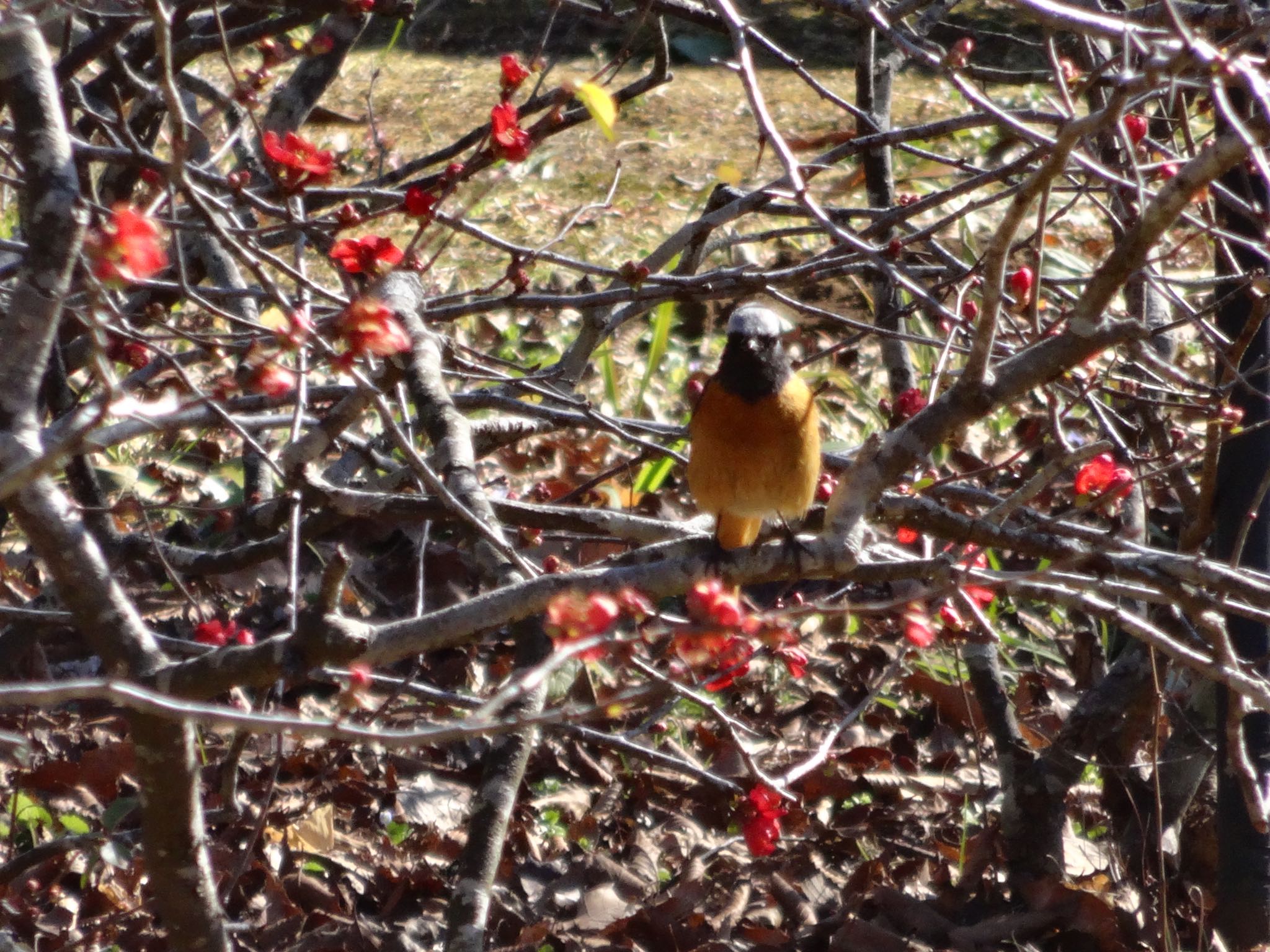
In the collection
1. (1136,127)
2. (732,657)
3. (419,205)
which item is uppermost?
(1136,127)

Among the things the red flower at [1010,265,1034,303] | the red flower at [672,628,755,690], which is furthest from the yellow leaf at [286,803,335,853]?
the red flower at [1010,265,1034,303]

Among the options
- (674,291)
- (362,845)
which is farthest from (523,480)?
(674,291)

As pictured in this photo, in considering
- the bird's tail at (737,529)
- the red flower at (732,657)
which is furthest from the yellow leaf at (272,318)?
the bird's tail at (737,529)

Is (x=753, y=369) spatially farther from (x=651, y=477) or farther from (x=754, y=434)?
(x=651, y=477)

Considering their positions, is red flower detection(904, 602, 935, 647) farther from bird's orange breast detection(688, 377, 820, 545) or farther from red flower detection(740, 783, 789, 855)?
bird's orange breast detection(688, 377, 820, 545)

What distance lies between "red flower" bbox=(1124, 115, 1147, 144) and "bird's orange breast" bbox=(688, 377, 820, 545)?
4.01 feet

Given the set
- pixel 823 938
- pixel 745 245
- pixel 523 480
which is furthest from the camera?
pixel 745 245

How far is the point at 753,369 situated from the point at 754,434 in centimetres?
24

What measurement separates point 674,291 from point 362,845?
6.96 feet

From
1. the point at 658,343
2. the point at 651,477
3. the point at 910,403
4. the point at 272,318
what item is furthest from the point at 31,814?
the point at 658,343

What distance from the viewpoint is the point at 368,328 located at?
2270mm

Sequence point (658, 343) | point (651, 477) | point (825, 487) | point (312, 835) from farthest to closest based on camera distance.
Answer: point (658, 343), point (651, 477), point (312, 835), point (825, 487)

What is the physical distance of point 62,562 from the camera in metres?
2.30

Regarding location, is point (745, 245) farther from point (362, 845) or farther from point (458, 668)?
point (362, 845)
